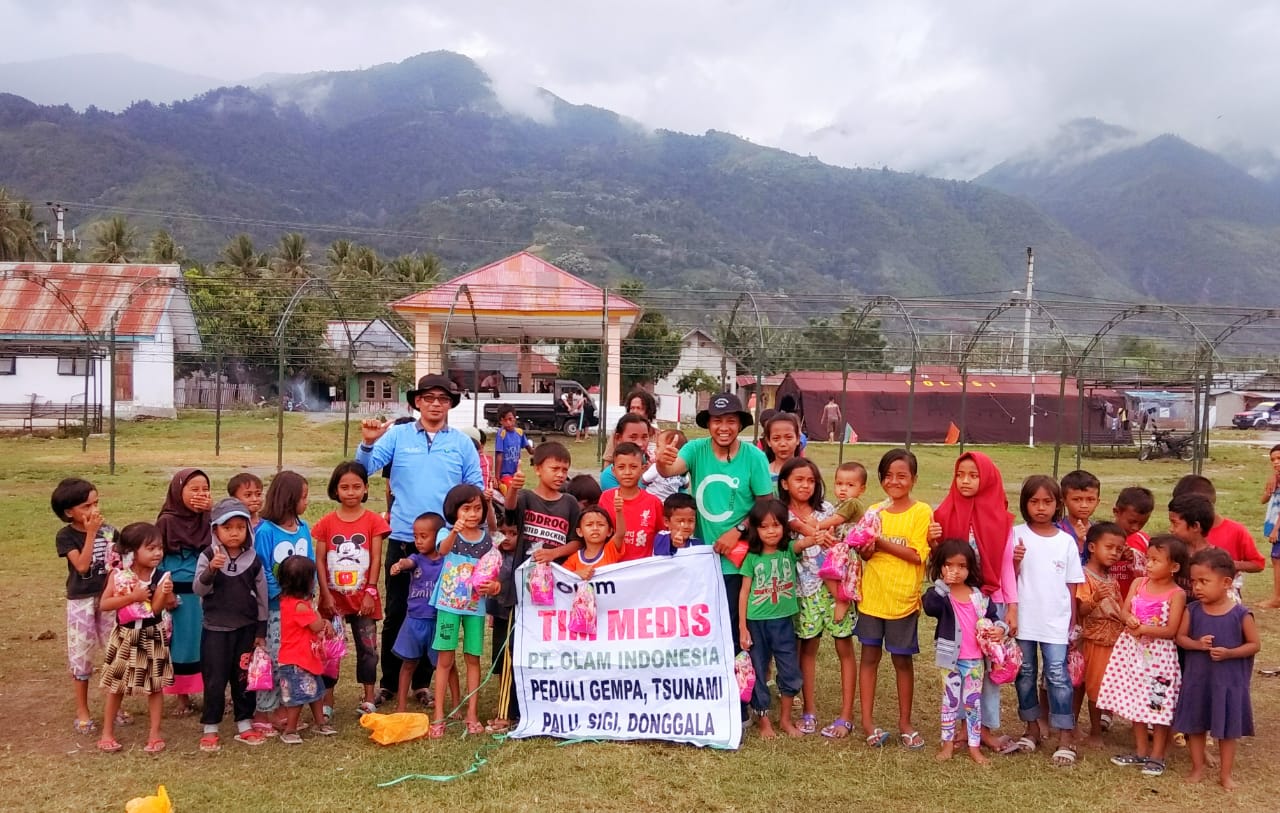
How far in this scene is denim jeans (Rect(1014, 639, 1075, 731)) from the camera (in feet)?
15.4

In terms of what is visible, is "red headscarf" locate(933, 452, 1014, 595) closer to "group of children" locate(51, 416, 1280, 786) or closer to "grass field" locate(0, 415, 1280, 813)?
"group of children" locate(51, 416, 1280, 786)

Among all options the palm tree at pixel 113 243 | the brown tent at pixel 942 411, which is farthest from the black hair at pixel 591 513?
the palm tree at pixel 113 243

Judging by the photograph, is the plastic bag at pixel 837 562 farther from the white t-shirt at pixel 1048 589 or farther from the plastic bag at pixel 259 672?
the plastic bag at pixel 259 672

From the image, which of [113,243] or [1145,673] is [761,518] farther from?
[113,243]

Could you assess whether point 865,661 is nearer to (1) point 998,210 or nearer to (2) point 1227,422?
(2) point 1227,422

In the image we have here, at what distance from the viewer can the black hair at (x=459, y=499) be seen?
4918 mm

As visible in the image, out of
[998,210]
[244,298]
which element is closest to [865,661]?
[244,298]

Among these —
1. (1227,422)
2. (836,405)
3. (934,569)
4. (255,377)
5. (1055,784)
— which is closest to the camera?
(1055,784)

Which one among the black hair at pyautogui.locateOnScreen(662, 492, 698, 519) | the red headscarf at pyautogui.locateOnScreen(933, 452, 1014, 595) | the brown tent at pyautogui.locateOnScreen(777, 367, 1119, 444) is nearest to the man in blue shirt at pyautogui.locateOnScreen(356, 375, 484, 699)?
the black hair at pyautogui.locateOnScreen(662, 492, 698, 519)

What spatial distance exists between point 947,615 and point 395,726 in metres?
2.96

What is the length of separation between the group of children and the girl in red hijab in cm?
1

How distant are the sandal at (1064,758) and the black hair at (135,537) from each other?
480cm

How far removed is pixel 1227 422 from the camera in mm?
48812

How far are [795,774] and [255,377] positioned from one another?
1725 inches
